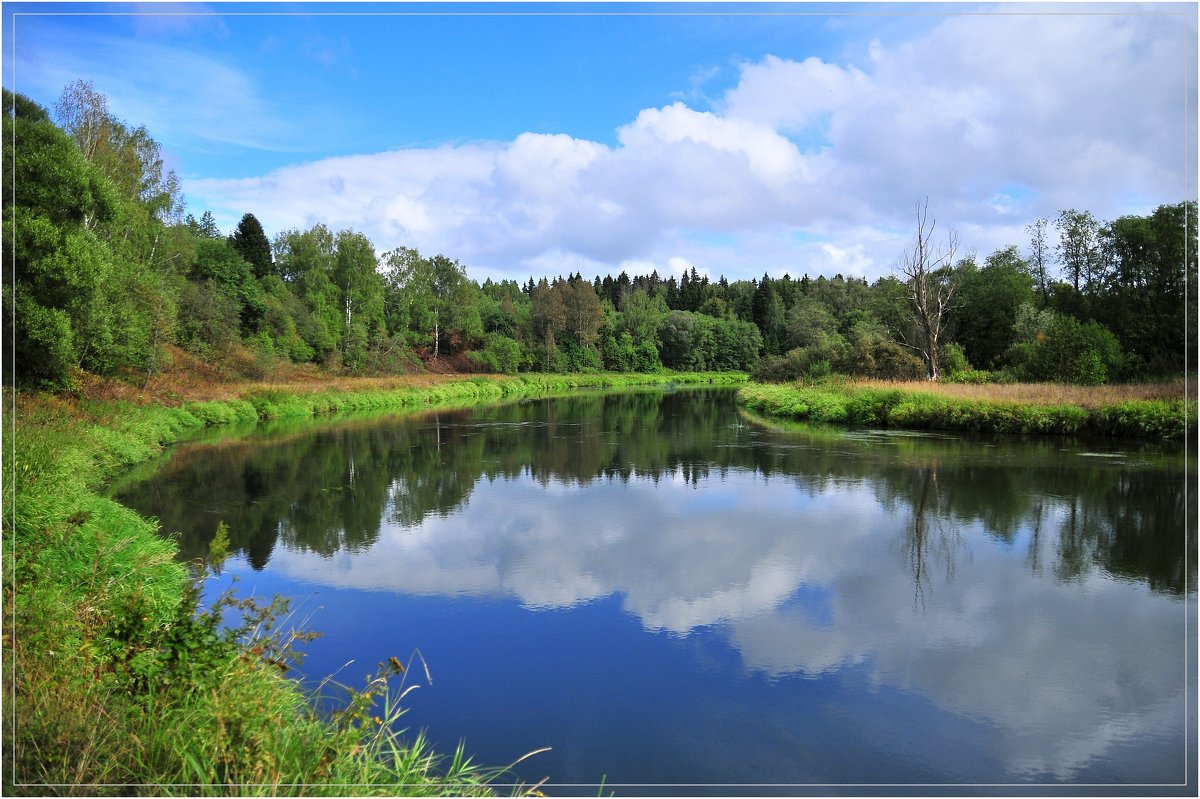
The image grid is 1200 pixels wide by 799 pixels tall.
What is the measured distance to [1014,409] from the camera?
1941 centimetres

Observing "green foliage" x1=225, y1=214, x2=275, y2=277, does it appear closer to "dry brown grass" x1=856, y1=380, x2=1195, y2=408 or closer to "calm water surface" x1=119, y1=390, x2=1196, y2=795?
"calm water surface" x1=119, y1=390, x2=1196, y2=795

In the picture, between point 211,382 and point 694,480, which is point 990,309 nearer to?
point 694,480

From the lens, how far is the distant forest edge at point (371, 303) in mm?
15531

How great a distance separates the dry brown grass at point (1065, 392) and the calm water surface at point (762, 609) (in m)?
3.52

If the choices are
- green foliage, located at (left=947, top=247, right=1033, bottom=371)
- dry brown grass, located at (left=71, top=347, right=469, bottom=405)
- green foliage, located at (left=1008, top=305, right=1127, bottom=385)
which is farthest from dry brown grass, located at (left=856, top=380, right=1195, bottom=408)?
dry brown grass, located at (left=71, top=347, right=469, bottom=405)

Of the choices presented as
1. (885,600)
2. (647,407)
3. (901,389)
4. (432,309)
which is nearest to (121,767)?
(885,600)

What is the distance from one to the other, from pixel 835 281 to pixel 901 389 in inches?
2508

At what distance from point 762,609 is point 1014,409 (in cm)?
1559

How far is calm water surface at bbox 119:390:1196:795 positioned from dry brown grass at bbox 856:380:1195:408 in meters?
3.52

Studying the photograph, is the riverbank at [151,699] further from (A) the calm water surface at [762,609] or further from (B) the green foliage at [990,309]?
(B) the green foliage at [990,309]

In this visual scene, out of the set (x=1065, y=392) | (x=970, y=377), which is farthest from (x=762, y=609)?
(x=970, y=377)

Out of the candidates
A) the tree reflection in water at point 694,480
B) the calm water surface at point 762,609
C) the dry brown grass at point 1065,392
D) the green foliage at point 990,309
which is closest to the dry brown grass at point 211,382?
the tree reflection in water at point 694,480

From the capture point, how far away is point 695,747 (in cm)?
462

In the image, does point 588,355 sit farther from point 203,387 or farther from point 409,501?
point 409,501
